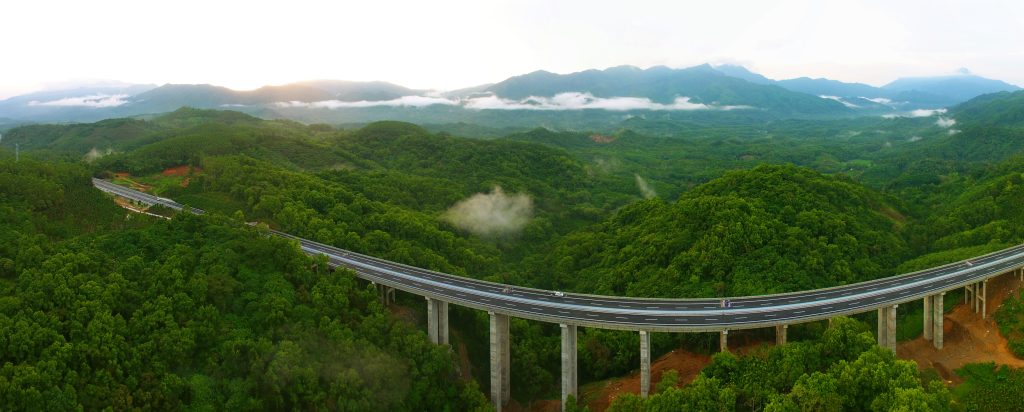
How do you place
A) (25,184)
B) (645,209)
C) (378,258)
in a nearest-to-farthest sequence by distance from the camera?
(25,184)
(378,258)
(645,209)

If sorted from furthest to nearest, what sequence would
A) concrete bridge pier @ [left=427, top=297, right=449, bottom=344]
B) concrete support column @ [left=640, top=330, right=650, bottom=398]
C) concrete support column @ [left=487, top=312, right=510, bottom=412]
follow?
1. concrete bridge pier @ [left=427, top=297, right=449, bottom=344]
2. concrete support column @ [left=487, top=312, right=510, bottom=412]
3. concrete support column @ [left=640, top=330, right=650, bottom=398]

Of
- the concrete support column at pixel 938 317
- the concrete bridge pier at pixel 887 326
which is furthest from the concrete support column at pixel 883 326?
A: the concrete support column at pixel 938 317

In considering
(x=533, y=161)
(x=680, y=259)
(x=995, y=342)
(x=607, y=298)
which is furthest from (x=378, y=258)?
(x=533, y=161)

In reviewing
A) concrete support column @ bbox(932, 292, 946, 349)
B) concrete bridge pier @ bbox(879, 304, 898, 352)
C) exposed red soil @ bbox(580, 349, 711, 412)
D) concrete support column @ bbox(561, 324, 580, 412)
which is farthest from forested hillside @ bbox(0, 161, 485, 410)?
concrete support column @ bbox(932, 292, 946, 349)

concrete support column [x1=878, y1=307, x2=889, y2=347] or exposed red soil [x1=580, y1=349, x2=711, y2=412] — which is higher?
concrete support column [x1=878, y1=307, x2=889, y2=347]

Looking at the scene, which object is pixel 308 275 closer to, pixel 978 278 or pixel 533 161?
pixel 978 278

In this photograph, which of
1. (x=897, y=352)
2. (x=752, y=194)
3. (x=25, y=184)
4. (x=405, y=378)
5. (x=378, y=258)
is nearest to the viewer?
(x=405, y=378)

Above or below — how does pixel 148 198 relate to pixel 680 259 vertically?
above

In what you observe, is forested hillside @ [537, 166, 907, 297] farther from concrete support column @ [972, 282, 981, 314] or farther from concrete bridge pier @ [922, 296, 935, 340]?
concrete support column @ [972, 282, 981, 314]
